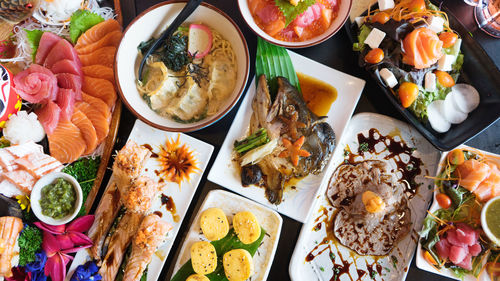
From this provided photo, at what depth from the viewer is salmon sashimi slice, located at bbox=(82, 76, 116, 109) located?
8.79 feet

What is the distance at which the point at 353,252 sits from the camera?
2.91 meters

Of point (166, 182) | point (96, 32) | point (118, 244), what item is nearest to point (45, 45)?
point (96, 32)

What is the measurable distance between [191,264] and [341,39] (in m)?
2.14

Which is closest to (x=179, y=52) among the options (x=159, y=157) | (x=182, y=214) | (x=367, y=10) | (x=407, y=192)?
(x=159, y=157)

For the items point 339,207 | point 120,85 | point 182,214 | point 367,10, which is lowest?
point 339,207

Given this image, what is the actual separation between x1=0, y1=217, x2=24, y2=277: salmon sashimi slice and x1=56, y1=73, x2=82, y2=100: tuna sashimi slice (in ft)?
3.19

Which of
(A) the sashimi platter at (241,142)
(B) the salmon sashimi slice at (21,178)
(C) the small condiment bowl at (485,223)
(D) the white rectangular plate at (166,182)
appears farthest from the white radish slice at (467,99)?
(B) the salmon sashimi slice at (21,178)

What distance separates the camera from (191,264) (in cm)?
273

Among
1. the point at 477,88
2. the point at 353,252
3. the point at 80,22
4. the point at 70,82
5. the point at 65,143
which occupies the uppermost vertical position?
the point at 80,22

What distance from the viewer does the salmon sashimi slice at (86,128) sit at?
264 centimetres

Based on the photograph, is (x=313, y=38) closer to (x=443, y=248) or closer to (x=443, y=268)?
(x=443, y=248)

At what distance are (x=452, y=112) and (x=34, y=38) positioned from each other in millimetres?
3254

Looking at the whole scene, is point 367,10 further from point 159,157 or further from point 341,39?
point 159,157

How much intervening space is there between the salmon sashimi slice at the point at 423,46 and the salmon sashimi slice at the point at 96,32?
2249 mm
